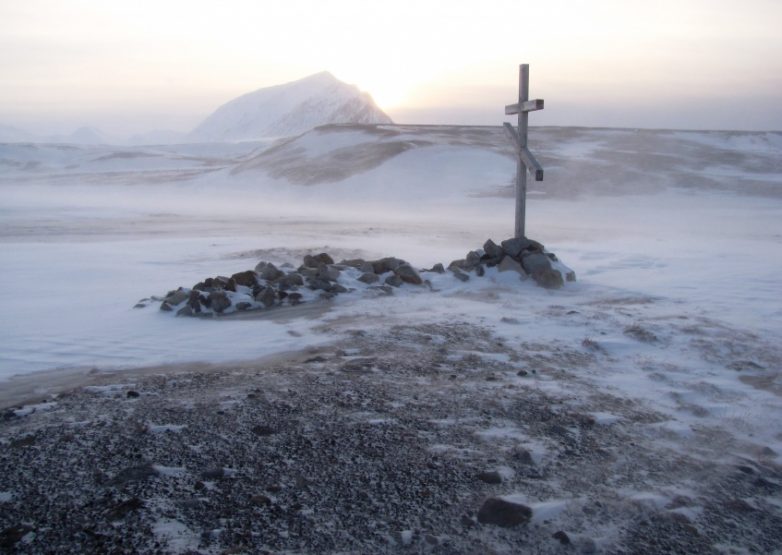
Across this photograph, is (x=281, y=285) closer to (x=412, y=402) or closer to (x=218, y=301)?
(x=218, y=301)

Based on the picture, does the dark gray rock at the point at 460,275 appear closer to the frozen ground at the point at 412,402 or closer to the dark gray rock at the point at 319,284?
the frozen ground at the point at 412,402

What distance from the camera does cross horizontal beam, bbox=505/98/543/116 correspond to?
9.73m

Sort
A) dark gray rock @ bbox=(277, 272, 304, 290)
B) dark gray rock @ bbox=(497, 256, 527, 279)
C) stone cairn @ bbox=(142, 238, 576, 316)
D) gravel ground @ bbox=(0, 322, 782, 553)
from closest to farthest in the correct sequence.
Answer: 1. gravel ground @ bbox=(0, 322, 782, 553)
2. stone cairn @ bbox=(142, 238, 576, 316)
3. dark gray rock @ bbox=(277, 272, 304, 290)
4. dark gray rock @ bbox=(497, 256, 527, 279)

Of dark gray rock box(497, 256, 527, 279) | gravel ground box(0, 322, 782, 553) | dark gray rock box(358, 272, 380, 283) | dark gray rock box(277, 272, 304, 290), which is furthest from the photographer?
dark gray rock box(497, 256, 527, 279)

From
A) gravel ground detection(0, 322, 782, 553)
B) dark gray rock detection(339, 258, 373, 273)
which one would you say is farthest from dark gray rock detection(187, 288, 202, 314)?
dark gray rock detection(339, 258, 373, 273)

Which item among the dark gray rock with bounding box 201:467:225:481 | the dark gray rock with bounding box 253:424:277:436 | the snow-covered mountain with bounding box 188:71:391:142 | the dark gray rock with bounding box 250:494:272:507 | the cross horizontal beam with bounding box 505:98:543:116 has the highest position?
the snow-covered mountain with bounding box 188:71:391:142

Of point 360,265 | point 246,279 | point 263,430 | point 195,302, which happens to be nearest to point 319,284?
point 246,279

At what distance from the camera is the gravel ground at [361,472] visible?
3.19m

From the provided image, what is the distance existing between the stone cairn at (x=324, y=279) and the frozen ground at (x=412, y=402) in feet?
1.06

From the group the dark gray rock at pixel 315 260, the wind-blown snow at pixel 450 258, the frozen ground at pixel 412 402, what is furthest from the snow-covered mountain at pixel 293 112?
the frozen ground at pixel 412 402

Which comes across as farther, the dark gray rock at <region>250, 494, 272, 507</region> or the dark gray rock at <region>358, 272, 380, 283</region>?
the dark gray rock at <region>358, 272, 380, 283</region>

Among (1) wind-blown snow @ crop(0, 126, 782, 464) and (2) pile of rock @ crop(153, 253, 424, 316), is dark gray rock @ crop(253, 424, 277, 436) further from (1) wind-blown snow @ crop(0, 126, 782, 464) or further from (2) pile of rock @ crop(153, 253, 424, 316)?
(2) pile of rock @ crop(153, 253, 424, 316)

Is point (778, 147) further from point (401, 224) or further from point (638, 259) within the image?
point (638, 259)

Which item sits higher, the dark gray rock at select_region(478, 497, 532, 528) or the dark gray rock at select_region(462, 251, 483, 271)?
the dark gray rock at select_region(462, 251, 483, 271)
